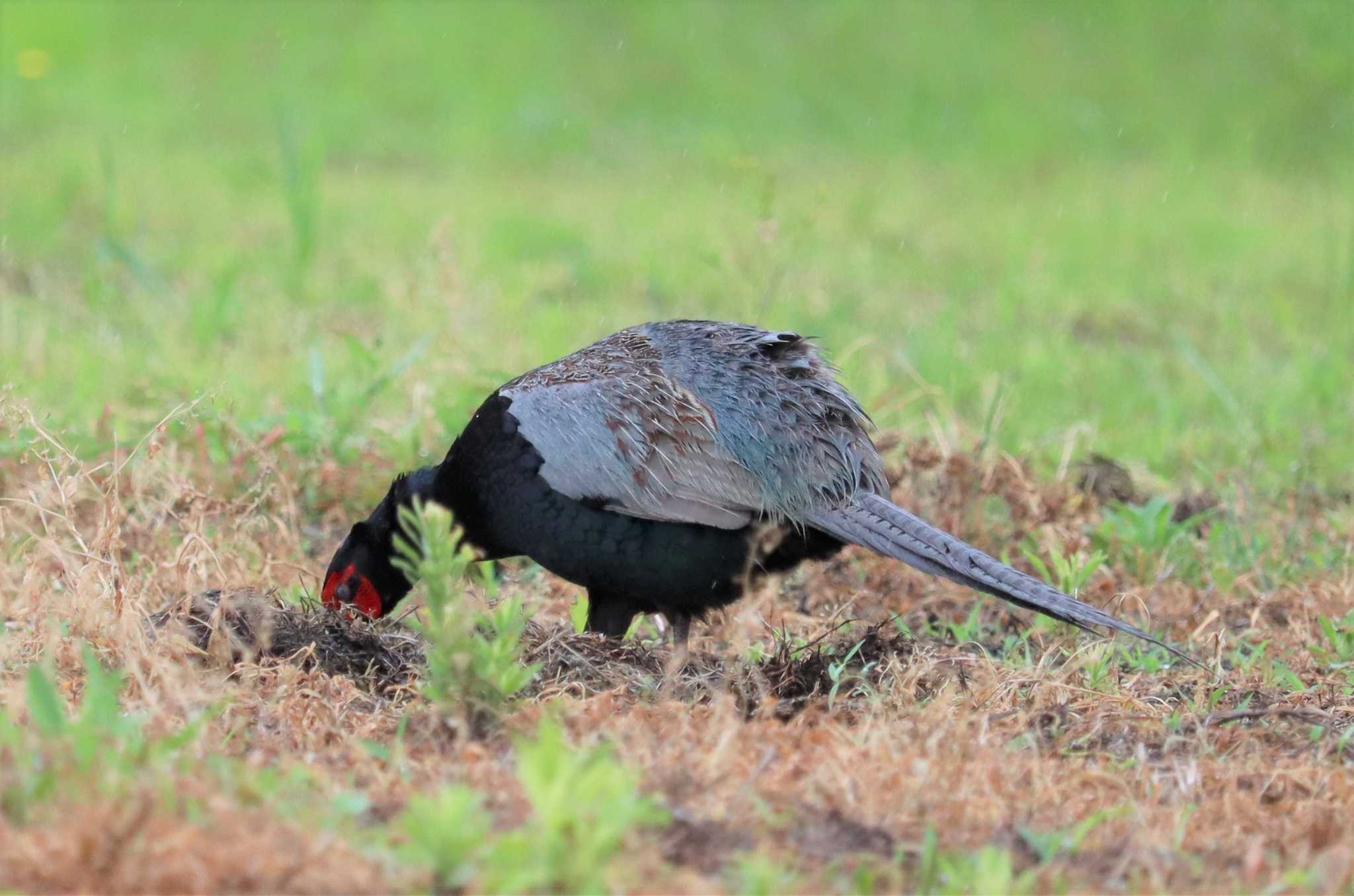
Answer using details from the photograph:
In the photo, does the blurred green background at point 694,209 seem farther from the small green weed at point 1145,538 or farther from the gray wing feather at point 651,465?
the gray wing feather at point 651,465

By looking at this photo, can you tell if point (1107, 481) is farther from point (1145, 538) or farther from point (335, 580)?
point (335, 580)

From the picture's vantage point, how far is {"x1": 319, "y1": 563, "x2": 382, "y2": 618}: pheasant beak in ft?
16.0

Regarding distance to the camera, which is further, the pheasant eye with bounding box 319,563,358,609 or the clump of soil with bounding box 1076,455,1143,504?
the clump of soil with bounding box 1076,455,1143,504

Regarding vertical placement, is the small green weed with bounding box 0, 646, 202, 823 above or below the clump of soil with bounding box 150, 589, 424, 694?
above

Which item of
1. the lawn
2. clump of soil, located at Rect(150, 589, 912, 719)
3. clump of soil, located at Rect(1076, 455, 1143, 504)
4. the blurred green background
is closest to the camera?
the lawn

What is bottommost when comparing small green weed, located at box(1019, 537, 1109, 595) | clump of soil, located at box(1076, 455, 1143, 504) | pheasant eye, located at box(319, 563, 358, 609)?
clump of soil, located at box(1076, 455, 1143, 504)

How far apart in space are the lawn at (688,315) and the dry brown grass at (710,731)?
1 centimetres

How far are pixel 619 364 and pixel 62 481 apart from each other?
1.66m

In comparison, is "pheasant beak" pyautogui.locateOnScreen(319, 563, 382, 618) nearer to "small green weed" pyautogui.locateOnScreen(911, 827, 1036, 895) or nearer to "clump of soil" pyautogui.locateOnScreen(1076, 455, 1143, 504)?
"small green weed" pyautogui.locateOnScreen(911, 827, 1036, 895)

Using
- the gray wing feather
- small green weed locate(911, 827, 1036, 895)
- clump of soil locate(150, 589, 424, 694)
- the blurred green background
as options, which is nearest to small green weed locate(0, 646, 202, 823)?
clump of soil locate(150, 589, 424, 694)

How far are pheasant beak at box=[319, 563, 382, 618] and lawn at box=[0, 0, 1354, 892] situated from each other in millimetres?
166

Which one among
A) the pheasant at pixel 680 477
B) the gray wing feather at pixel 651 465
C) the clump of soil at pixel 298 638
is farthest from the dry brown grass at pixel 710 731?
the gray wing feather at pixel 651 465

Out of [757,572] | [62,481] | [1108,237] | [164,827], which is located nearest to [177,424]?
[62,481]

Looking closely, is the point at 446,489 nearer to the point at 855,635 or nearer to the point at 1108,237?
the point at 855,635
